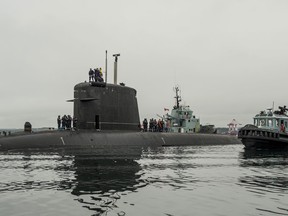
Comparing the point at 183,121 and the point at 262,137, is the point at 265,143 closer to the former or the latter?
the point at 262,137

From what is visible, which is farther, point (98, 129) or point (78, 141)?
point (98, 129)

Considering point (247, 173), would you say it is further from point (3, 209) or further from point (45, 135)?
point (45, 135)

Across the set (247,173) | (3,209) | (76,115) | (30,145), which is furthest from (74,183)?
(76,115)

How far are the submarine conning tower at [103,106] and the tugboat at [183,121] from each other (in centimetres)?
1987

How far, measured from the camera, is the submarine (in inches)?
985

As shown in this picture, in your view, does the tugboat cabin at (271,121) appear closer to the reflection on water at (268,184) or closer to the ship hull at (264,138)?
the ship hull at (264,138)

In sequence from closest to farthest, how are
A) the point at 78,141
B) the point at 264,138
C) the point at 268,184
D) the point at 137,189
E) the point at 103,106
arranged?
1. the point at 137,189
2. the point at 268,184
3. the point at 78,141
4. the point at 103,106
5. the point at 264,138

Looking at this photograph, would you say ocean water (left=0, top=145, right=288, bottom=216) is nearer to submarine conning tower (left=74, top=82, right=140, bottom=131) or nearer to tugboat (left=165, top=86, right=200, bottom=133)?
submarine conning tower (left=74, top=82, right=140, bottom=131)

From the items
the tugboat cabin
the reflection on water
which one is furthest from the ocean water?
the tugboat cabin

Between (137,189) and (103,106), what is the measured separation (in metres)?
17.7

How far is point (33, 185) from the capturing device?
11672 millimetres

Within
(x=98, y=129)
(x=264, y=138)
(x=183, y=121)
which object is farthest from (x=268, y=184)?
(x=183, y=121)

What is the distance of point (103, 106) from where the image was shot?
93.6 feet

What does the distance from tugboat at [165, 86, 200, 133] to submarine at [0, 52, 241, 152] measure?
16886mm
